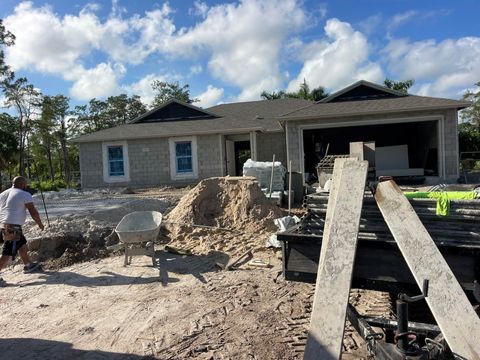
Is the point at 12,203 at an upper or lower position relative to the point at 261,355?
upper

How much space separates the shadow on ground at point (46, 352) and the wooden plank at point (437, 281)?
100.0 inches

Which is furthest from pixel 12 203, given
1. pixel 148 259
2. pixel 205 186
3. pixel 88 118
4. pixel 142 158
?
pixel 88 118

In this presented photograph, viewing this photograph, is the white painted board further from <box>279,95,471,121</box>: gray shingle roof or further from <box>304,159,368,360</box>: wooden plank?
<box>304,159,368,360</box>: wooden plank

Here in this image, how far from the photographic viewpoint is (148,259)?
7.68 meters

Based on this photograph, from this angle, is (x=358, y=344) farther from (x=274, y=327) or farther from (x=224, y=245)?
(x=224, y=245)

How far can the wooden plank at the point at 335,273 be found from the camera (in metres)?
3.06

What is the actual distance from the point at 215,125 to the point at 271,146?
298 centimetres

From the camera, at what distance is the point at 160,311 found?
16.6ft

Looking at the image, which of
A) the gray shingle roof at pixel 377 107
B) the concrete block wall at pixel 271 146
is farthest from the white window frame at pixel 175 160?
the gray shingle roof at pixel 377 107

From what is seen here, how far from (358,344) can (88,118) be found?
48197mm

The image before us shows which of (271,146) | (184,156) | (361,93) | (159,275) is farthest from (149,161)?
(159,275)

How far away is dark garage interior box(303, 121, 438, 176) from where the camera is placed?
22750 millimetres

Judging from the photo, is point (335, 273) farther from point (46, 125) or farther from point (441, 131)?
point (46, 125)

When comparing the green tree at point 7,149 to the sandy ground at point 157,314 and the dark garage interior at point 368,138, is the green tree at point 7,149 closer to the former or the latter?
the dark garage interior at point 368,138
